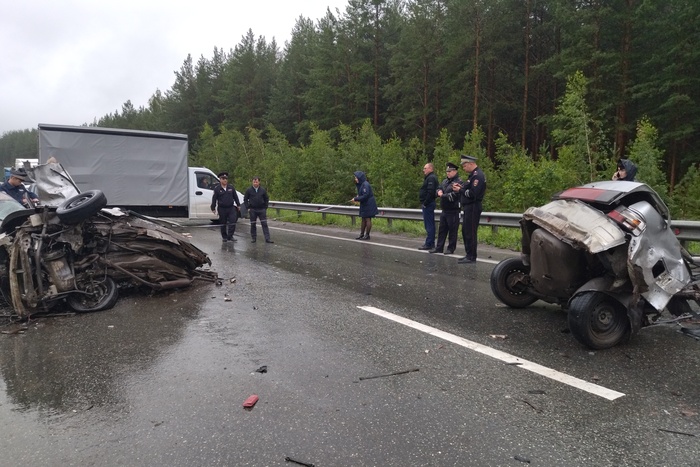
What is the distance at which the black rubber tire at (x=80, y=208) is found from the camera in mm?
5578

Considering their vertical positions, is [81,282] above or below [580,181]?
below

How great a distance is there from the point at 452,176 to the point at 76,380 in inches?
300

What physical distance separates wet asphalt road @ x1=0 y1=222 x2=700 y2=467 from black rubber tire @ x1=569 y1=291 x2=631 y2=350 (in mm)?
116

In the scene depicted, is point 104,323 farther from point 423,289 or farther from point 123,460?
point 423,289

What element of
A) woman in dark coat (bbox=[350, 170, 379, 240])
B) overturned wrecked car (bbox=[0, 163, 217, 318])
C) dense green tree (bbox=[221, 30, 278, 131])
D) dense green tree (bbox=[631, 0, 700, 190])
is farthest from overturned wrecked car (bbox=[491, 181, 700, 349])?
dense green tree (bbox=[221, 30, 278, 131])

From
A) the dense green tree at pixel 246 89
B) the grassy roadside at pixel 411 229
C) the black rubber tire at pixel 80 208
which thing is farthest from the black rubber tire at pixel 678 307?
the dense green tree at pixel 246 89

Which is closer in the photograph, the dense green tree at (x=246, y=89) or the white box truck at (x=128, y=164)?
the white box truck at (x=128, y=164)

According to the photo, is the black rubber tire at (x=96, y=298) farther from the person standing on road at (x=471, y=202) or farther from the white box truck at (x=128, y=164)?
the white box truck at (x=128, y=164)

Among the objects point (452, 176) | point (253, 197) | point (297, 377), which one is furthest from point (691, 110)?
point (297, 377)

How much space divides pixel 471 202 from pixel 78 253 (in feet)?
20.5

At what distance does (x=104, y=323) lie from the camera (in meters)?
5.33

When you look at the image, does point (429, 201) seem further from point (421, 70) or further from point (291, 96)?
point (291, 96)

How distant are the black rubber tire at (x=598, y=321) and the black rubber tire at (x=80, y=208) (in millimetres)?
5284

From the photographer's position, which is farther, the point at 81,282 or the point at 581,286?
the point at 81,282
